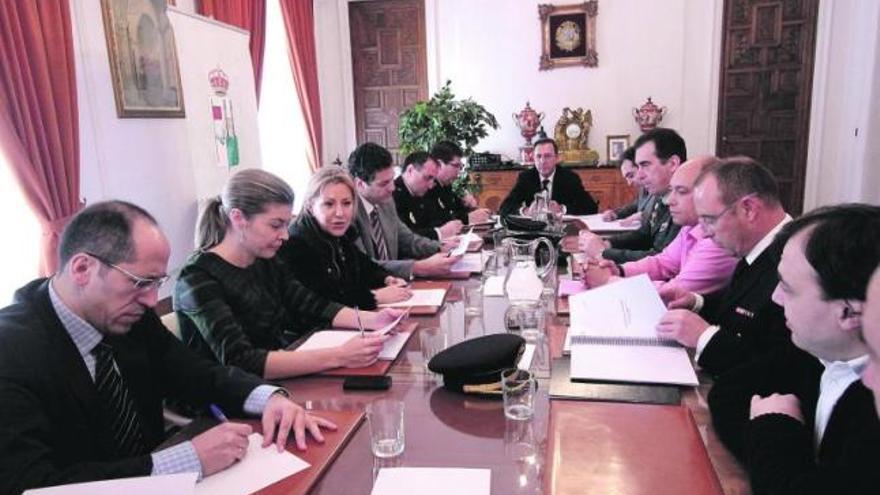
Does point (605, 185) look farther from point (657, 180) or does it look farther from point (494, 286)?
point (494, 286)

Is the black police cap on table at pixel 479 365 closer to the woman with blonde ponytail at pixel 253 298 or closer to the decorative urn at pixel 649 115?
the woman with blonde ponytail at pixel 253 298

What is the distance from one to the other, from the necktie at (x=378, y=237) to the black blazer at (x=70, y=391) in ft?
5.20

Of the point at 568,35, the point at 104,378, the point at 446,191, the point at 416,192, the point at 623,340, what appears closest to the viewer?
the point at 104,378

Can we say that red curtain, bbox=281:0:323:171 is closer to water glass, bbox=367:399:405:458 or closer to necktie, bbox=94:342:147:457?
necktie, bbox=94:342:147:457

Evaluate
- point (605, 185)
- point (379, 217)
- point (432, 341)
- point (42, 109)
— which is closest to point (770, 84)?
point (605, 185)

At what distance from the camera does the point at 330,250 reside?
230 centimetres

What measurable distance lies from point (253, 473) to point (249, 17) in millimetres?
4362

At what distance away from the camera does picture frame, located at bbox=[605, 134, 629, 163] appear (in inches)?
235

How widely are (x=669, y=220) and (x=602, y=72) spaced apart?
335 cm

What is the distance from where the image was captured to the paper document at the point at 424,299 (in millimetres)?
2029

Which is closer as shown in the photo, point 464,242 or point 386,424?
point 386,424

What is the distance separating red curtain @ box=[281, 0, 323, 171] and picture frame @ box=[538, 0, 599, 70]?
7.19 feet

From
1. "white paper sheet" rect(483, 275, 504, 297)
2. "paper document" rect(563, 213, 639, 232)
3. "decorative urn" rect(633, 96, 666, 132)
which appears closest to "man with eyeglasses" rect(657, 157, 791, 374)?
"white paper sheet" rect(483, 275, 504, 297)

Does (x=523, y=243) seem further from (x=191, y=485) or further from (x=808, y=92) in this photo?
(x=808, y=92)
